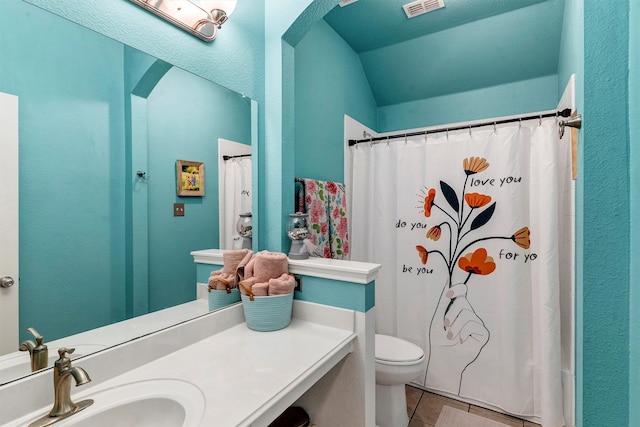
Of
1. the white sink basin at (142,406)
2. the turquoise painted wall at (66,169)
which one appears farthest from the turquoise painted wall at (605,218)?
the turquoise painted wall at (66,169)

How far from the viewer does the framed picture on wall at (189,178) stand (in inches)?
45.9

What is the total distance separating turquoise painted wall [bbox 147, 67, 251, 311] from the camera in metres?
1.09

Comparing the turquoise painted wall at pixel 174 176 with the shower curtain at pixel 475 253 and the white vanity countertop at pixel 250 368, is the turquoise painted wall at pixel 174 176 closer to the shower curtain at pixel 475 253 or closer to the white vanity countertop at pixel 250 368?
the white vanity countertop at pixel 250 368

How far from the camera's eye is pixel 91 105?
0.91 metres

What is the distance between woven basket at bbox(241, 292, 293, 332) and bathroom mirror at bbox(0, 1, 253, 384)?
244 mm

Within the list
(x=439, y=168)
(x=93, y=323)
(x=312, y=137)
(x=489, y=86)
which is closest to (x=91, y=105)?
(x=93, y=323)

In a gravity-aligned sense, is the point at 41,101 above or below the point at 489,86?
below

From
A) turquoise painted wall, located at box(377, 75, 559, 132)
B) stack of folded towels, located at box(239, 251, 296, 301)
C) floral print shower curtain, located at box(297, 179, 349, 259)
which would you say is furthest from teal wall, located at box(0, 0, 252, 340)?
turquoise painted wall, located at box(377, 75, 559, 132)

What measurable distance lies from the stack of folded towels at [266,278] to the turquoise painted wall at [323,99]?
0.64 meters

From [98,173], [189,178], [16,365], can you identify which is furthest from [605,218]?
[16,365]

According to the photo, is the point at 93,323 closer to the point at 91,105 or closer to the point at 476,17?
the point at 91,105

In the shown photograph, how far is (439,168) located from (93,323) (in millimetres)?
2004

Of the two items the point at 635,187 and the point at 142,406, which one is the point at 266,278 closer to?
the point at 142,406

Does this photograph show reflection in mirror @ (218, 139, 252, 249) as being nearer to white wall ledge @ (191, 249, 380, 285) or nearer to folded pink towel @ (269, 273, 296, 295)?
white wall ledge @ (191, 249, 380, 285)
